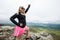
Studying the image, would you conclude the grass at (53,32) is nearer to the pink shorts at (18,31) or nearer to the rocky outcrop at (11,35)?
the rocky outcrop at (11,35)

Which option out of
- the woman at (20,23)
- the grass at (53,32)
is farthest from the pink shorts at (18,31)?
the grass at (53,32)

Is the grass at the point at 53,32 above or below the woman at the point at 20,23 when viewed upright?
below

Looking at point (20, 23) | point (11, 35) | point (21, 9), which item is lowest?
point (11, 35)

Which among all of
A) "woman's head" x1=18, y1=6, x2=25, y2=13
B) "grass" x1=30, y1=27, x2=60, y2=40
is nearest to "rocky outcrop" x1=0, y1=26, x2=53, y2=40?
"grass" x1=30, y1=27, x2=60, y2=40

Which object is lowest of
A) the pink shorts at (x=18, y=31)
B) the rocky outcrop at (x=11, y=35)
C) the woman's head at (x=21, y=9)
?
the rocky outcrop at (x=11, y=35)

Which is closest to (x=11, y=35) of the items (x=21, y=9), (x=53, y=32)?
(x=21, y=9)

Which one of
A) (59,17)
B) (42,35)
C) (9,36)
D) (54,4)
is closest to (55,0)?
(54,4)

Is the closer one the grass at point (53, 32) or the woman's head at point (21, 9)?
the woman's head at point (21, 9)

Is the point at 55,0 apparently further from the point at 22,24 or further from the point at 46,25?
the point at 22,24

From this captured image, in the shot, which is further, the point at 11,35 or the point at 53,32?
the point at 53,32

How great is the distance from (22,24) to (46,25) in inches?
14.3

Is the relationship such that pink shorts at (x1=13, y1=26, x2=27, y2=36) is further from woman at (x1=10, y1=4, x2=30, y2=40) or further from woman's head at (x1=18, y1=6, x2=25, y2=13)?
woman's head at (x1=18, y1=6, x2=25, y2=13)

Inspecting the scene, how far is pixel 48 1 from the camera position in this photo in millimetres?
2898

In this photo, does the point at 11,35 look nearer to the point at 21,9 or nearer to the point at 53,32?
the point at 21,9
